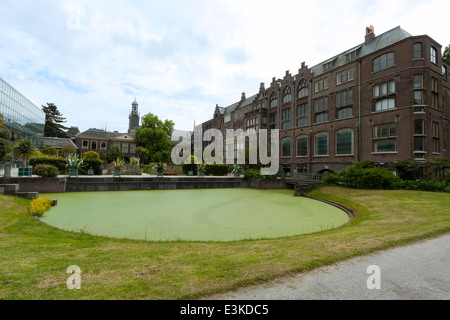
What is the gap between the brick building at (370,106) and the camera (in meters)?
23.2

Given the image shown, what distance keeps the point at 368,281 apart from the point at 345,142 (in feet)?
97.9

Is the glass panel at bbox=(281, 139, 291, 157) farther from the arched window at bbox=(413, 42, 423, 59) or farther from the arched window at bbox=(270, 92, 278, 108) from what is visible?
the arched window at bbox=(413, 42, 423, 59)

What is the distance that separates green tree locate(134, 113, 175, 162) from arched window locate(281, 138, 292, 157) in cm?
2534

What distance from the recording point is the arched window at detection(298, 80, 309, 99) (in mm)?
36866

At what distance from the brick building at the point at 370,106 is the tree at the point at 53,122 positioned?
70280 millimetres

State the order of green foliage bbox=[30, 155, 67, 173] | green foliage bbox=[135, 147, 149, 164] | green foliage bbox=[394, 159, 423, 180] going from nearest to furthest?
green foliage bbox=[394, 159, 423, 180] < green foliage bbox=[30, 155, 67, 173] < green foliage bbox=[135, 147, 149, 164]

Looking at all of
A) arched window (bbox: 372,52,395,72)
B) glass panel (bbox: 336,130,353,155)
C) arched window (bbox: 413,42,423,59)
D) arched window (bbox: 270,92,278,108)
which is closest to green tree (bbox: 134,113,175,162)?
arched window (bbox: 270,92,278,108)

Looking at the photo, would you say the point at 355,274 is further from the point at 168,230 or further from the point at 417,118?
the point at 417,118

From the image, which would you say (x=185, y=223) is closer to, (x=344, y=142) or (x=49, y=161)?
(x=49, y=161)

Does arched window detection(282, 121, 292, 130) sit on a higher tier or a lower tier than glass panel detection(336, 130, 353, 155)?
higher

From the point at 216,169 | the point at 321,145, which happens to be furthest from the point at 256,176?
the point at 321,145

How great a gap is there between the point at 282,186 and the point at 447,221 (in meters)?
22.6

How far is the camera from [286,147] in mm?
39438
